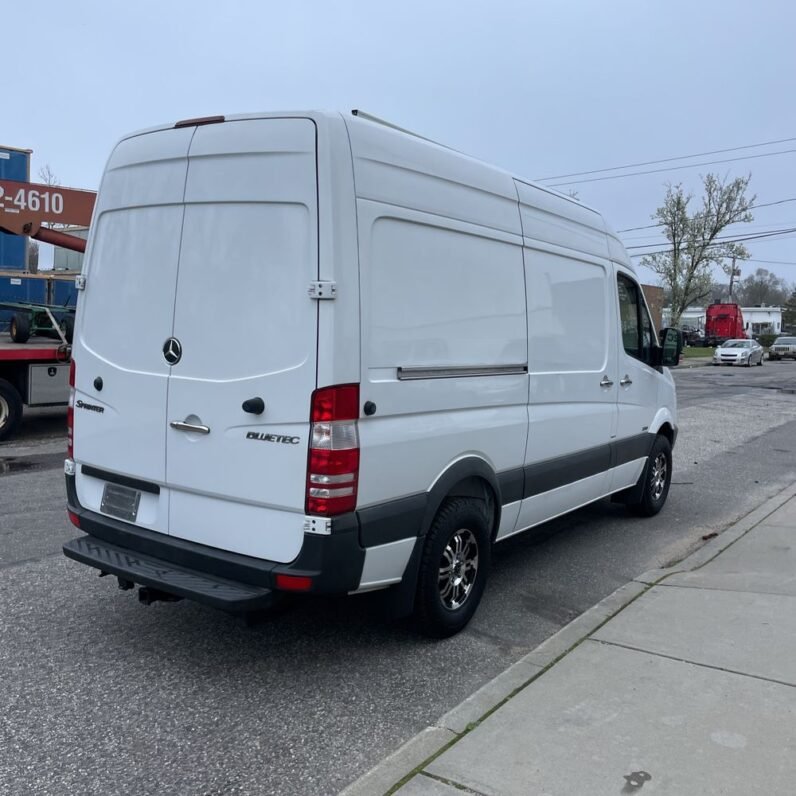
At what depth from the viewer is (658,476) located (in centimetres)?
752

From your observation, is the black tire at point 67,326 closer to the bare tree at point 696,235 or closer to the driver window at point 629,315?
the driver window at point 629,315

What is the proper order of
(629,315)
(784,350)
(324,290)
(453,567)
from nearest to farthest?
(324,290), (453,567), (629,315), (784,350)

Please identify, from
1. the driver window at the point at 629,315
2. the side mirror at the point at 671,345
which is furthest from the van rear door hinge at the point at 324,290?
the side mirror at the point at 671,345

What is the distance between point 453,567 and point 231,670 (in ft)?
4.21

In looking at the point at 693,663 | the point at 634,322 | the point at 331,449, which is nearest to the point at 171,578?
the point at 331,449

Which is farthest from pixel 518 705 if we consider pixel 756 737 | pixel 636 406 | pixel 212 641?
pixel 636 406

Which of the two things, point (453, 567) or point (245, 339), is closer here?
point (245, 339)

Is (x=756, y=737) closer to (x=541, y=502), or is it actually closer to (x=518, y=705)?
(x=518, y=705)

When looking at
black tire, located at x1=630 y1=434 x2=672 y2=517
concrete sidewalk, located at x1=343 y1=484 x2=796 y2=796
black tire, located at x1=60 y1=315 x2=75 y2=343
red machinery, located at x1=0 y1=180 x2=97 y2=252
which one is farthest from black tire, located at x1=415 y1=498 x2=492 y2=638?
red machinery, located at x1=0 y1=180 x2=97 y2=252

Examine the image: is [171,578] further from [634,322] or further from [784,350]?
[784,350]

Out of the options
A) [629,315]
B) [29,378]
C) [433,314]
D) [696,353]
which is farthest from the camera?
[696,353]

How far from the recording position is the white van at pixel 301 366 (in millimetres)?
3533

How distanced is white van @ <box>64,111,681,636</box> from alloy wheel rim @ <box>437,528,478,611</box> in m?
0.01

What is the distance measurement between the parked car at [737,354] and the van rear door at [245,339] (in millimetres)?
40695
